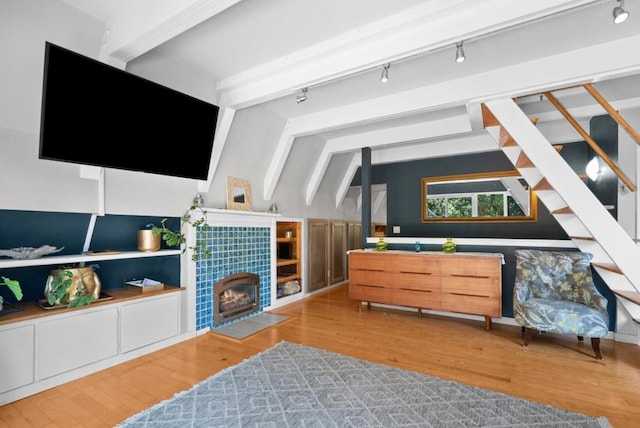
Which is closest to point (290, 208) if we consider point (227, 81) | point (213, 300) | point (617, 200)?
point (213, 300)

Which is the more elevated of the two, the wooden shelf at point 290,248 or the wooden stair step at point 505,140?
the wooden stair step at point 505,140

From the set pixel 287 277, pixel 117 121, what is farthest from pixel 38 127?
pixel 287 277

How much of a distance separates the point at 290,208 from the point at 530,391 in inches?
156

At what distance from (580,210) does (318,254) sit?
4.03 meters

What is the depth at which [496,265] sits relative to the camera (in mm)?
3697

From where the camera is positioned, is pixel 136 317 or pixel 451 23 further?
pixel 136 317

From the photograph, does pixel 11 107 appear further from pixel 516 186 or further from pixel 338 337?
pixel 516 186

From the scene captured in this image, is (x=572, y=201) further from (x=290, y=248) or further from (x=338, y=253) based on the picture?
(x=338, y=253)

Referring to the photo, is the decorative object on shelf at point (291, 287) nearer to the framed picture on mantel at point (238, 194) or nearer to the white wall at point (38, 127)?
the framed picture on mantel at point (238, 194)

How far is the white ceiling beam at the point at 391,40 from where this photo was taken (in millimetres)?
2027

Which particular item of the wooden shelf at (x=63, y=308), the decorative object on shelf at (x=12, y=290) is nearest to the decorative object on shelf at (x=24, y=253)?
the decorative object on shelf at (x=12, y=290)

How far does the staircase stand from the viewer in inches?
107

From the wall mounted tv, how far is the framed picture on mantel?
952 millimetres

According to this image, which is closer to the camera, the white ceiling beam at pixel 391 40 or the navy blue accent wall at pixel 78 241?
the white ceiling beam at pixel 391 40
